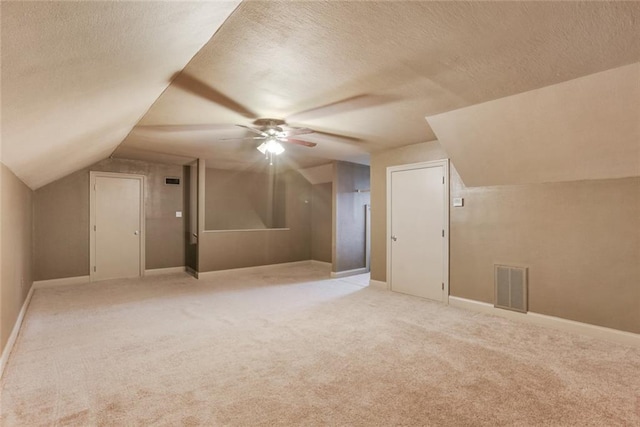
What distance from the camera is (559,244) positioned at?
3.53 meters

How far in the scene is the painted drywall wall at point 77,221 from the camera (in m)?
5.42

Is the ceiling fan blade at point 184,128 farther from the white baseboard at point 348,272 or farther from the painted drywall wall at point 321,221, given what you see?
the painted drywall wall at point 321,221

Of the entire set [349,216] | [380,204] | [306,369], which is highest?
[380,204]

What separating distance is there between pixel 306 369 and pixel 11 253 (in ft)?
10.8

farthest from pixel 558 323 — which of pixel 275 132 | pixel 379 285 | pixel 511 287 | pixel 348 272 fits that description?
pixel 275 132

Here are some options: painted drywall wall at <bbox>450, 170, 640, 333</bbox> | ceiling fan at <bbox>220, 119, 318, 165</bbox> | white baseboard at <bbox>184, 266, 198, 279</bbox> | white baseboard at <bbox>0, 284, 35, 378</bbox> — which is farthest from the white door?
white baseboard at <bbox>0, 284, 35, 378</bbox>

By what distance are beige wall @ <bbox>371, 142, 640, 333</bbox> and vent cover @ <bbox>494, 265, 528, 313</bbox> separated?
75mm

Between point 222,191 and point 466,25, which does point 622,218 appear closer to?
point 466,25

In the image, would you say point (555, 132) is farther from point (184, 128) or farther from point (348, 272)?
point (348, 272)

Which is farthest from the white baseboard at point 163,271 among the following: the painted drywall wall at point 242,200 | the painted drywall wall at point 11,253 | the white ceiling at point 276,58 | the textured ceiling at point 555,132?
the textured ceiling at point 555,132

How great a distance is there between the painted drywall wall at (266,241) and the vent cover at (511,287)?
473cm

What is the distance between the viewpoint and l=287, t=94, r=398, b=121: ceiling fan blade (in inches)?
116

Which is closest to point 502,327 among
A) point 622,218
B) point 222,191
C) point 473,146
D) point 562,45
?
point 622,218

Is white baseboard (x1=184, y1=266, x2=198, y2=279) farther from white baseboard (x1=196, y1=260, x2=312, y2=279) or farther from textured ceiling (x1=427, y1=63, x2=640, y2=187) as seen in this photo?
textured ceiling (x1=427, y1=63, x2=640, y2=187)
